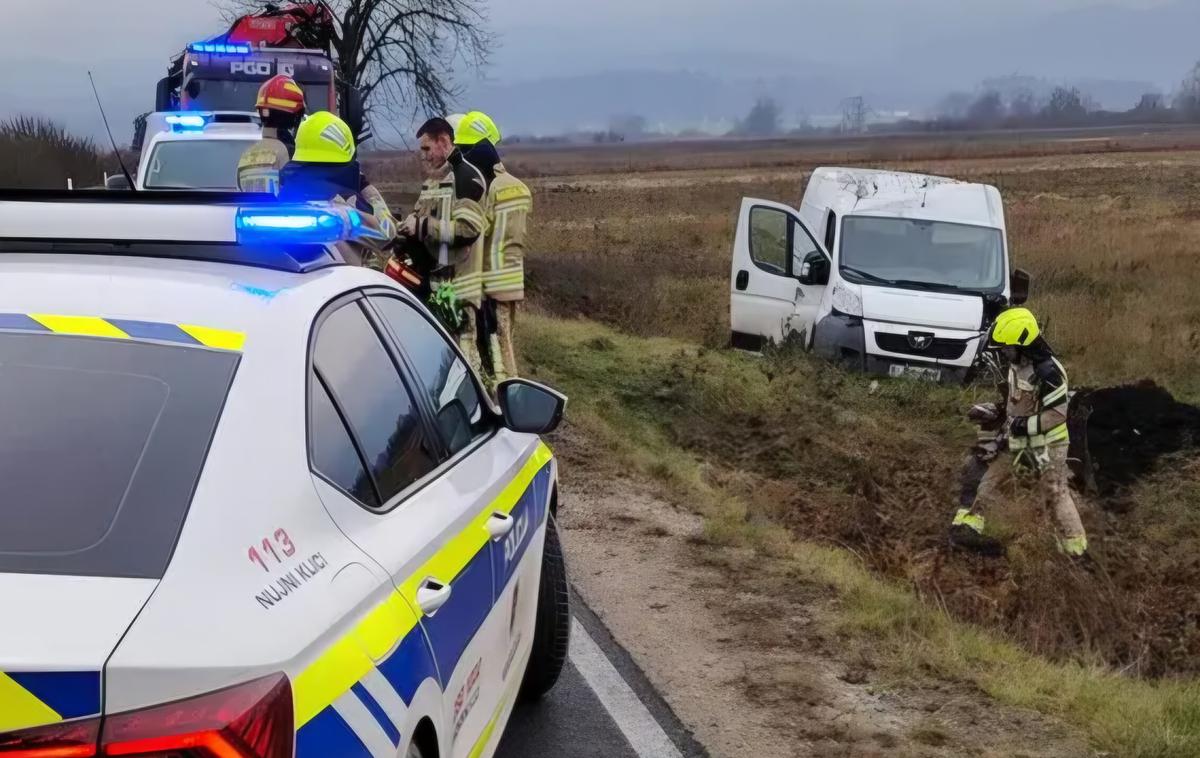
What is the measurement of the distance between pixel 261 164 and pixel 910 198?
25.6ft

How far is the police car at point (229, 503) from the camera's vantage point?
1.81 metres

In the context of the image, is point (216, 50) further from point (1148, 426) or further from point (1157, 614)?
point (1157, 614)

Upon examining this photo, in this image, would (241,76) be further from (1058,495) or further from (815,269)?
(1058,495)

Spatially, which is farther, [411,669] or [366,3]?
[366,3]

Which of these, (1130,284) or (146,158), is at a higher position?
(146,158)

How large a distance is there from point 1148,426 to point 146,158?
959 centimetres

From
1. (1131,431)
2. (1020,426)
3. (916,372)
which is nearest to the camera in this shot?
(1020,426)

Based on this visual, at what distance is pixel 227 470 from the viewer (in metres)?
2.22

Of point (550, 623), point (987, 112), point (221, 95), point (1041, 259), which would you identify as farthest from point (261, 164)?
point (987, 112)

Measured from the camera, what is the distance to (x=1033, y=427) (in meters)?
8.07

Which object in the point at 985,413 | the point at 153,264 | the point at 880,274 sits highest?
the point at 153,264

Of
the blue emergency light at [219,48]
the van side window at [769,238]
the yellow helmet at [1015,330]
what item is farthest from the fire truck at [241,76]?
the yellow helmet at [1015,330]

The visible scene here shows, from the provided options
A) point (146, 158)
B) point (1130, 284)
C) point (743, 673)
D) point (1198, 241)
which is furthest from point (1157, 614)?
point (1198, 241)

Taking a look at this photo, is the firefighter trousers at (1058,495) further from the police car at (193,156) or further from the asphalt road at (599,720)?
the police car at (193,156)
